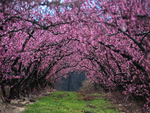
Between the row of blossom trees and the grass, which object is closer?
the row of blossom trees

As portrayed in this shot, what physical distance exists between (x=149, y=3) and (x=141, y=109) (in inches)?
283

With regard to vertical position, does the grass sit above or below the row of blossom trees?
below

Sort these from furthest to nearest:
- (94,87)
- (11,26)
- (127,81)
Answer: (94,87) < (127,81) < (11,26)

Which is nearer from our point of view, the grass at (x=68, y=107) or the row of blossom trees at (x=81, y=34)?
the row of blossom trees at (x=81, y=34)

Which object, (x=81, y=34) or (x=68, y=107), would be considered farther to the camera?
(x=68, y=107)

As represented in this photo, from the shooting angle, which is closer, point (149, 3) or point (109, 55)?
point (149, 3)

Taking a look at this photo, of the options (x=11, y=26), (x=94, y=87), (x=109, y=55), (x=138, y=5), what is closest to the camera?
(x=138, y=5)

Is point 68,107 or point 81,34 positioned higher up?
point 81,34

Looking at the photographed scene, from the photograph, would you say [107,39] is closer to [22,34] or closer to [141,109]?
[141,109]

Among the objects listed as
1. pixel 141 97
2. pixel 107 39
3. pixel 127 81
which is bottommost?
pixel 141 97

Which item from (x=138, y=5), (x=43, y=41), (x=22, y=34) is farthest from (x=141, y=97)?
(x=22, y=34)

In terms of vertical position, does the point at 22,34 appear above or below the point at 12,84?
above

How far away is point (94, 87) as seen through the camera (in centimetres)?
3334

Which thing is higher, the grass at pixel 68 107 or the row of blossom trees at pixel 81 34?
the row of blossom trees at pixel 81 34
